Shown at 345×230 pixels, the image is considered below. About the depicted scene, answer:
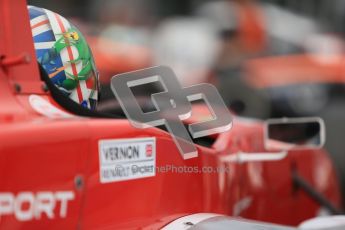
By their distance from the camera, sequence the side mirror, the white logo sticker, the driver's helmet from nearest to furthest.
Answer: the white logo sticker
the driver's helmet
the side mirror

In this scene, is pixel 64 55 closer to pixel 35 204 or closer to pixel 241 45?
pixel 35 204

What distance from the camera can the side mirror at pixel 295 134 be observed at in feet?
11.8

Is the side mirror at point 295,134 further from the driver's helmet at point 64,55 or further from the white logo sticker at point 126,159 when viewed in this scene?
the white logo sticker at point 126,159

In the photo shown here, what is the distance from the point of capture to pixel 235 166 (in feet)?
11.0

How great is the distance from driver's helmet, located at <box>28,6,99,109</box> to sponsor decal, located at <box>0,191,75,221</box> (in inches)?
24.0

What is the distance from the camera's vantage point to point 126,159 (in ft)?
7.46

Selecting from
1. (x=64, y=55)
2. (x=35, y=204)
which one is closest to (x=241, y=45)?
(x=64, y=55)

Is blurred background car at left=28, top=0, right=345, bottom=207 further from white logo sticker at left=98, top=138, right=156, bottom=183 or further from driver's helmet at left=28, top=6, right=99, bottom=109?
white logo sticker at left=98, top=138, right=156, bottom=183

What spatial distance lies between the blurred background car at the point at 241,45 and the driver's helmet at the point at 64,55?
4.59 metres

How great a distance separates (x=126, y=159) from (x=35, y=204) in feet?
1.11

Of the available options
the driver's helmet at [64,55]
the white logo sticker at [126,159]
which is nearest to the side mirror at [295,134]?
the driver's helmet at [64,55]

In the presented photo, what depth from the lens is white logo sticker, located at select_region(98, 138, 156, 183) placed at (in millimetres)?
2197

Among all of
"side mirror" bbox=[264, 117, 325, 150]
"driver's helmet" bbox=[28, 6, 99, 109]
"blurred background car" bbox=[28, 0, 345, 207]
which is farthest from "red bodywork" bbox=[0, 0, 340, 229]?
"blurred background car" bbox=[28, 0, 345, 207]

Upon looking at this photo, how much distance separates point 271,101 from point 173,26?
4739 mm
